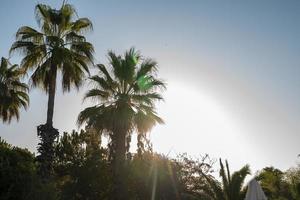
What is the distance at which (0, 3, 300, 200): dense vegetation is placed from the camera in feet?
66.9

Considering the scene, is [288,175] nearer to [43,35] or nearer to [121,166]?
[121,166]

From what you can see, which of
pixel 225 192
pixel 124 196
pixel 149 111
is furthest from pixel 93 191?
pixel 225 192

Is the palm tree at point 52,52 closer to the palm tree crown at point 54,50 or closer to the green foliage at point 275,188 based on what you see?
the palm tree crown at point 54,50

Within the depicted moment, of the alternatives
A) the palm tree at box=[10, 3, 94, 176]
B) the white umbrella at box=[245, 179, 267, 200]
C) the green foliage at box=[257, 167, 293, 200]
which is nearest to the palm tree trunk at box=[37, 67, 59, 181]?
the palm tree at box=[10, 3, 94, 176]

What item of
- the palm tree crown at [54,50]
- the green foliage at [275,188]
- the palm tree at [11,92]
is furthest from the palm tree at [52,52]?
the green foliage at [275,188]

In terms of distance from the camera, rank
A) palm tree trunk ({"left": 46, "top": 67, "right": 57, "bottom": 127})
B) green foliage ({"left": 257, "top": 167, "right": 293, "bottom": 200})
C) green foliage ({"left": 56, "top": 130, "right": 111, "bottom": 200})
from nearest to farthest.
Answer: palm tree trunk ({"left": 46, "top": 67, "right": 57, "bottom": 127}) → green foliage ({"left": 56, "top": 130, "right": 111, "bottom": 200}) → green foliage ({"left": 257, "top": 167, "right": 293, "bottom": 200})

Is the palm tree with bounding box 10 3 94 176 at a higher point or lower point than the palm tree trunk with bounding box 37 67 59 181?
higher

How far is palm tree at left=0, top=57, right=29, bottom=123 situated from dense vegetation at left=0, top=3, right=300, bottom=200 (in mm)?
5347

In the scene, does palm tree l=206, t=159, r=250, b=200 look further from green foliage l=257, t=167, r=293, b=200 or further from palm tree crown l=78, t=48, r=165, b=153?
green foliage l=257, t=167, r=293, b=200

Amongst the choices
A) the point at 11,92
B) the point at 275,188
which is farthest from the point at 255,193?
the point at 275,188

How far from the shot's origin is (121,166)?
2209cm

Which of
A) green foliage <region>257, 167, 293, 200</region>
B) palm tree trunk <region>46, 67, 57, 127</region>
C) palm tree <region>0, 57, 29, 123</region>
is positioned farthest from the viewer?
green foliage <region>257, 167, 293, 200</region>

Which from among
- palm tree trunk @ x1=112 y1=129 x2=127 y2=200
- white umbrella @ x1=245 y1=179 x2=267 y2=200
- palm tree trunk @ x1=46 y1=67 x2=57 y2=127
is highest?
palm tree trunk @ x1=46 y1=67 x2=57 y2=127

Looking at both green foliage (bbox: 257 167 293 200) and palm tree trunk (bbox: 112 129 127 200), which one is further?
green foliage (bbox: 257 167 293 200)
